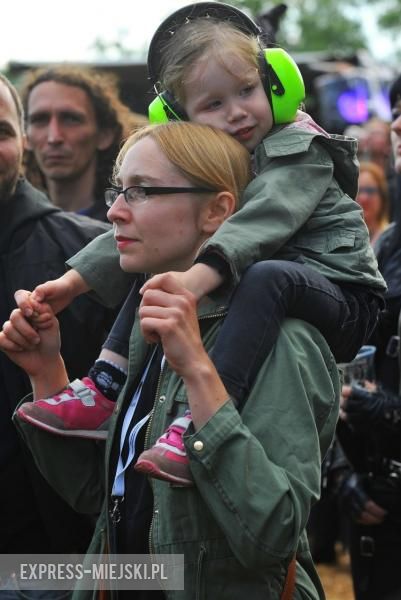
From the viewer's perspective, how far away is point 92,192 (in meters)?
5.32

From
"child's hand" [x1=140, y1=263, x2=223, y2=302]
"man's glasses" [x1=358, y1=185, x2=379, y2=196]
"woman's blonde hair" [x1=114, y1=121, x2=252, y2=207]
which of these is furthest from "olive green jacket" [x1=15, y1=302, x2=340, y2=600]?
"man's glasses" [x1=358, y1=185, x2=379, y2=196]

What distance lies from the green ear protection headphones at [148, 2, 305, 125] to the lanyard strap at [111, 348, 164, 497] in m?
0.70

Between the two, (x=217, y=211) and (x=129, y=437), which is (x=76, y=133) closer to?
(x=217, y=211)

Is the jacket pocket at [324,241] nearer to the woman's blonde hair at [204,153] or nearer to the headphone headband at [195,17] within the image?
the woman's blonde hair at [204,153]

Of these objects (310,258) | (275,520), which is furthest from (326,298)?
(275,520)

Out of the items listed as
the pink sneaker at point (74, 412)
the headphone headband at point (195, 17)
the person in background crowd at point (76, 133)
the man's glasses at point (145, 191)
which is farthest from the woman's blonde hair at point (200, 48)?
the person in background crowd at point (76, 133)

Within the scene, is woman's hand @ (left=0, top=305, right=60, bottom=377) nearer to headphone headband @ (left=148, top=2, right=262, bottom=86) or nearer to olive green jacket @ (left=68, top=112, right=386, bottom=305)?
olive green jacket @ (left=68, top=112, right=386, bottom=305)

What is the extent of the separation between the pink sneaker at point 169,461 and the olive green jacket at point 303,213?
407mm

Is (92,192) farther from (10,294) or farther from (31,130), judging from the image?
(10,294)

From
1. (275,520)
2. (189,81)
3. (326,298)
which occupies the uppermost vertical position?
(189,81)

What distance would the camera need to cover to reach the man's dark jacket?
348 centimetres

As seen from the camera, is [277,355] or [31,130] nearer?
[277,355]

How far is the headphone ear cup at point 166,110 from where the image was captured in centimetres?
289

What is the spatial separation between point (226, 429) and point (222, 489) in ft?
0.44
